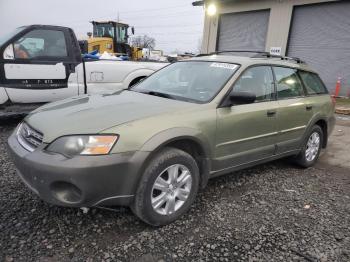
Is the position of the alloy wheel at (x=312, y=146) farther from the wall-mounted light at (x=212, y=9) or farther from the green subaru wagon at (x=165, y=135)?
the wall-mounted light at (x=212, y=9)

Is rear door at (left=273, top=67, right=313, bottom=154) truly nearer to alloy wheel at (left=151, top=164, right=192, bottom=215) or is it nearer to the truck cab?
alloy wheel at (left=151, top=164, right=192, bottom=215)

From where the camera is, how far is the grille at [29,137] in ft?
8.79

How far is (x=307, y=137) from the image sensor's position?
179 inches

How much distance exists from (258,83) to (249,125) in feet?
2.01

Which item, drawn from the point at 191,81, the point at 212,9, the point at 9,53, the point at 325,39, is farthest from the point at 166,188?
the point at 212,9

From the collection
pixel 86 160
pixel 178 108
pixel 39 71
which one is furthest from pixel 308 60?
pixel 86 160

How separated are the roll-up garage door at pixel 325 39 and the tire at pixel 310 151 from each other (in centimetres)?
892

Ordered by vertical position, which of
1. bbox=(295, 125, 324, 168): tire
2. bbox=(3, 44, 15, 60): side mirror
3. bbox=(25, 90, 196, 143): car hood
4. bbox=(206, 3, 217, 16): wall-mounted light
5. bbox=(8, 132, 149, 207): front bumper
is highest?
bbox=(206, 3, 217, 16): wall-mounted light

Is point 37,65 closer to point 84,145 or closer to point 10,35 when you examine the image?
point 10,35

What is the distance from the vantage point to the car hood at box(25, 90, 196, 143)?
2584 millimetres

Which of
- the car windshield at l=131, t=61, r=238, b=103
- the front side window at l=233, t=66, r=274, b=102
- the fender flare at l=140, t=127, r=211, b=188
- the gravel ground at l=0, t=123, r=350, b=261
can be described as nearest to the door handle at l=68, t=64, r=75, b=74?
the car windshield at l=131, t=61, r=238, b=103

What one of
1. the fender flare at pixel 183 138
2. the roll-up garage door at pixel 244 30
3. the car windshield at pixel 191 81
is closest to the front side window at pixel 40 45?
the car windshield at pixel 191 81

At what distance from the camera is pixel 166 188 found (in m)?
2.86

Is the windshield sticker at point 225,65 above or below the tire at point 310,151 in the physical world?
above
